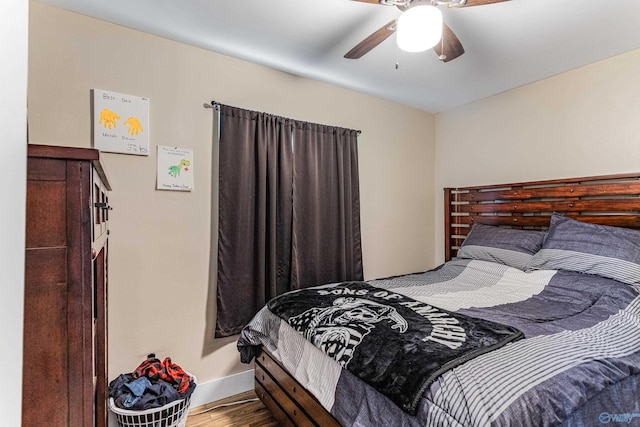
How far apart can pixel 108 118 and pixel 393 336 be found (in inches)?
79.4

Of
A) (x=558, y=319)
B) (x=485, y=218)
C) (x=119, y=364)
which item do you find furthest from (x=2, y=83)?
(x=485, y=218)

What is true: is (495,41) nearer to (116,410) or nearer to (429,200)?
(429,200)

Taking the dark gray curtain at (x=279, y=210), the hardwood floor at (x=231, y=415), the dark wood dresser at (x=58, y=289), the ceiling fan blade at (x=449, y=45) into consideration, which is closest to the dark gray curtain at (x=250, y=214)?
the dark gray curtain at (x=279, y=210)

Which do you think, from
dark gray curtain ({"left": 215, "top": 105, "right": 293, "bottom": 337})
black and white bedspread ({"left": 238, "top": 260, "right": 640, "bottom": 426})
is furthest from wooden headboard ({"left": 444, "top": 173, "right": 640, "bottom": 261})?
dark gray curtain ({"left": 215, "top": 105, "right": 293, "bottom": 337})

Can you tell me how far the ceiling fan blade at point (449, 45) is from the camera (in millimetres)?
1558

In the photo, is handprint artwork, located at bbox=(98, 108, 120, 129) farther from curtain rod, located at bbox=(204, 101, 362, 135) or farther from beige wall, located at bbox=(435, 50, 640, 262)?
beige wall, located at bbox=(435, 50, 640, 262)

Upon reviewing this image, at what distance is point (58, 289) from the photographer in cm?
75

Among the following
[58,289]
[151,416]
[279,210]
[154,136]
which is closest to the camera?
[58,289]

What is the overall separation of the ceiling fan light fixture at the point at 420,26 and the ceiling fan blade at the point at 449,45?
210 millimetres

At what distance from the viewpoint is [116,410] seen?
1637mm

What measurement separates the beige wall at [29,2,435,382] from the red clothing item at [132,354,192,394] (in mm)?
173

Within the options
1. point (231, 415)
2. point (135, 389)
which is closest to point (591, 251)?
point (231, 415)

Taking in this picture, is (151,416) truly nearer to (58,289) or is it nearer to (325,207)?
(58,289)

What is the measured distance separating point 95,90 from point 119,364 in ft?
5.47
